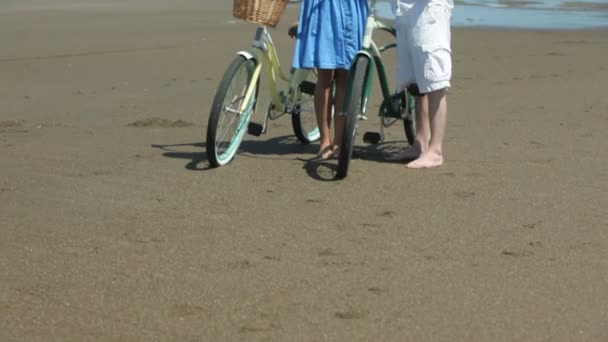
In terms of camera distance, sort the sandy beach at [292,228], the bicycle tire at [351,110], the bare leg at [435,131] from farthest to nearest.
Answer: the bare leg at [435,131]
the bicycle tire at [351,110]
the sandy beach at [292,228]

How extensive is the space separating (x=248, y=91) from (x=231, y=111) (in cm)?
16

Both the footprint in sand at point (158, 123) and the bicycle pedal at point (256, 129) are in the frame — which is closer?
the bicycle pedal at point (256, 129)

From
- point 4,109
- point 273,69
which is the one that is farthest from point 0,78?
Answer: point 273,69

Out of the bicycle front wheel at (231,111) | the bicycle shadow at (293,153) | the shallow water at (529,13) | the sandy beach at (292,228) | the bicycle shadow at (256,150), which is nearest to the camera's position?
the sandy beach at (292,228)

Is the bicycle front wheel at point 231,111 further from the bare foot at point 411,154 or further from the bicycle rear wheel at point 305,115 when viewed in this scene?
the bare foot at point 411,154

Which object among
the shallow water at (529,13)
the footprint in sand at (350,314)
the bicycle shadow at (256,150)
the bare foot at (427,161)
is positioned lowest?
the shallow water at (529,13)

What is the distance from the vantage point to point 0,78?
36.4ft

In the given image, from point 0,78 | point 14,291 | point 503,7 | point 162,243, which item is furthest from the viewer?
point 503,7

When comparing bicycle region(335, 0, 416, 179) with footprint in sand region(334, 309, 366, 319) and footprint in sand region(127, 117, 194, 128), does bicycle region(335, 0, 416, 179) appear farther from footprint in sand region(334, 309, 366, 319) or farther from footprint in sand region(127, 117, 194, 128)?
footprint in sand region(334, 309, 366, 319)

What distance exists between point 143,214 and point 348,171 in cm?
146

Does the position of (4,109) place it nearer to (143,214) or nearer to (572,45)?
(143,214)

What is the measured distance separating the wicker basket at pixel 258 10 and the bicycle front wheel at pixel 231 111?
238 mm

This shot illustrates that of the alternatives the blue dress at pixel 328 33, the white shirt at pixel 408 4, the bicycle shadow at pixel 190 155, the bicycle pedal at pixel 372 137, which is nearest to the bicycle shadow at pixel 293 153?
the bicycle shadow at pixel 190 155

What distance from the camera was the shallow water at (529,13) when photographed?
17.3 meters
